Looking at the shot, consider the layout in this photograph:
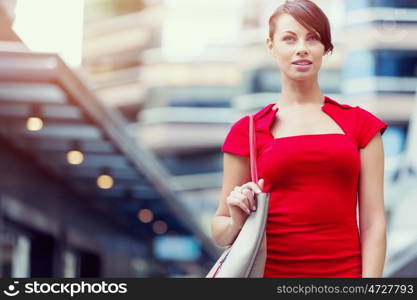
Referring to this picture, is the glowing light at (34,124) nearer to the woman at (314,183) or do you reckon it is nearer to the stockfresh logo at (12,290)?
the stockfresh logo at (12,290)

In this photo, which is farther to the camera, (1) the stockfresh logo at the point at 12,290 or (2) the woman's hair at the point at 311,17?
(1) the stockfresh logo at the point at 12,290

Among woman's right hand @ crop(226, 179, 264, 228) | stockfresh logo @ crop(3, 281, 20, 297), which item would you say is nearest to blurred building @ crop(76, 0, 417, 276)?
stockfresh logo @ crop(3, 281, 20, 297)

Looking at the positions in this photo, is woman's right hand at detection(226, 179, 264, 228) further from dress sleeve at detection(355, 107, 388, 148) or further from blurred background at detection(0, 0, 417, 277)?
blurred background at detection(0, 0, 417, 277)

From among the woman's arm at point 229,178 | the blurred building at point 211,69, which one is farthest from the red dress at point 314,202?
the blurred building at point 211,69

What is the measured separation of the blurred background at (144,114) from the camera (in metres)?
10.1

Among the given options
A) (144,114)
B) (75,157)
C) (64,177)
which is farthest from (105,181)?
(144,114)

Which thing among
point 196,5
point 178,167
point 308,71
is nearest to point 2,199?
point 308,71

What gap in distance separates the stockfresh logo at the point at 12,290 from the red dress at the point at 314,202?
1.04 meters

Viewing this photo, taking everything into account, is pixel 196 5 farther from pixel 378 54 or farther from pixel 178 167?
pixel 378 54

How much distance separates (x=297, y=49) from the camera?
2463 mm

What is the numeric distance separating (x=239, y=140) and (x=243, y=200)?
0.25 meters

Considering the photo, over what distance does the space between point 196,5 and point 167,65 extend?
12.6ft

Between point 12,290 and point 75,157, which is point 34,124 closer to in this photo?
point 75,157

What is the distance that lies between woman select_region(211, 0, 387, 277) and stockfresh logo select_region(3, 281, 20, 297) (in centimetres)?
92
